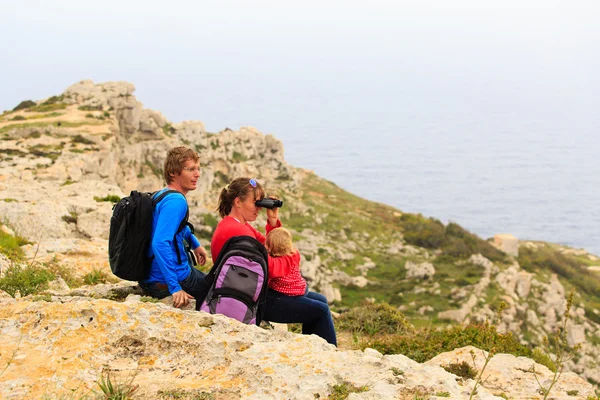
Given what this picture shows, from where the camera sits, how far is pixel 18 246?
10.3 metres

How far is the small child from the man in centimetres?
93

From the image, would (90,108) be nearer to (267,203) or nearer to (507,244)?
(267,203)

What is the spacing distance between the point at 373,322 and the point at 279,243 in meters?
5.11

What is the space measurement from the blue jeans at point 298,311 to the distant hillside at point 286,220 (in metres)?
8.36

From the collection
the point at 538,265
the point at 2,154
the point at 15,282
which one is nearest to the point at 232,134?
the point at 2,154

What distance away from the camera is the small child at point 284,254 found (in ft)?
22.1

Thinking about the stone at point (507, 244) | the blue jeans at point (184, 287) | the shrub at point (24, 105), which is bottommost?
the stone at point (507, 244)

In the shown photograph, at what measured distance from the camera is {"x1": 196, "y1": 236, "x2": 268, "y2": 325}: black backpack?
6051 millimetres

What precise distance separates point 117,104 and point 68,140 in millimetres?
8643

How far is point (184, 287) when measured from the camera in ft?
21.6

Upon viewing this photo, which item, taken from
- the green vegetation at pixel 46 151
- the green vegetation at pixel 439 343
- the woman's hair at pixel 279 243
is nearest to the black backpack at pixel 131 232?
the woman's hair at pixel 279 243

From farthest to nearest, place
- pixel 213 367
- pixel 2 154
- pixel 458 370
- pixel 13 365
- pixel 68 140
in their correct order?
pixel 68 140
pixel 2 154
pixel 458 370
pixel 213 367
pixel 13 365

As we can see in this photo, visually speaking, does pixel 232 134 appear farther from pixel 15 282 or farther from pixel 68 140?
pixel 15 282

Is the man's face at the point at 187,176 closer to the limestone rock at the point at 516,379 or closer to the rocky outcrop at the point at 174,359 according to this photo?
the rocky outcrop at the point at 174,359
